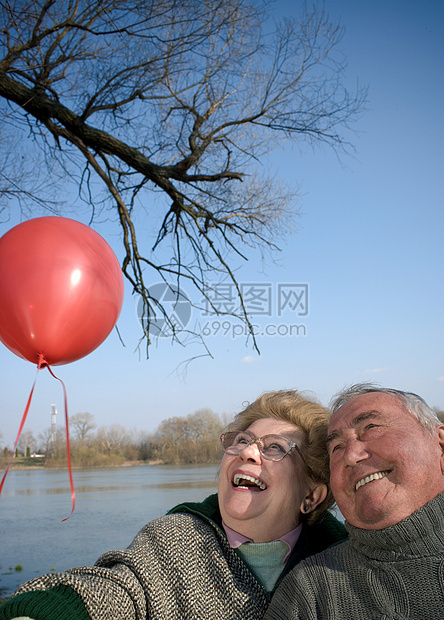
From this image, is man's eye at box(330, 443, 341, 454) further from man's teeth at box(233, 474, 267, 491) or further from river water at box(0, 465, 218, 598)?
river water at box(0, 465, 218, 598)

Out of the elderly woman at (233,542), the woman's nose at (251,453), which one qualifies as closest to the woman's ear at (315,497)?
the elderly woman at (233,542)

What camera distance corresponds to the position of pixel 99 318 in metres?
2.05

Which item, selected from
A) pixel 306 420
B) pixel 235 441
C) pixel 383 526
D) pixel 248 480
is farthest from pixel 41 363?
pixel 383 526

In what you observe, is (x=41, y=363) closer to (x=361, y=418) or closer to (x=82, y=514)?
(x=361, y=418)

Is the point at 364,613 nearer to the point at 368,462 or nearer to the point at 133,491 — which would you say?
the point at 368,462

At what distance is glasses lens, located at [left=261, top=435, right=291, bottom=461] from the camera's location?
173cm

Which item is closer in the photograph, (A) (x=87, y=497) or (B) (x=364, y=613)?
(B) (x=364, y=613)

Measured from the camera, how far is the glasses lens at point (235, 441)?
1769 mm

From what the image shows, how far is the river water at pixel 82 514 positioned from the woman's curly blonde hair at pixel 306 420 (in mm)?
1704

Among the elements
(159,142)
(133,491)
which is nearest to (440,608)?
(159,142)

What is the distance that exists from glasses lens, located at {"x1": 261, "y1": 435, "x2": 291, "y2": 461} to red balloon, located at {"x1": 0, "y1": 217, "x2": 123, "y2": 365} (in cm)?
81

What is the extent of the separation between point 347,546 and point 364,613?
0.63 feet

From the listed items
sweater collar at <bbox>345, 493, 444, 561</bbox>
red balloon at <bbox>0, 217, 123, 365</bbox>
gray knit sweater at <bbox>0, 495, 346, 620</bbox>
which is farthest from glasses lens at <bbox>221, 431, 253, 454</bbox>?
red balloon at <bbox>0, 217, 123, 365</bbox>

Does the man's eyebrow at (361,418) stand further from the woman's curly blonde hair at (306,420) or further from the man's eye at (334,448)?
the woman's curly blonde hair at (306,420)
